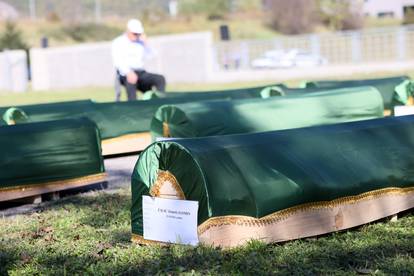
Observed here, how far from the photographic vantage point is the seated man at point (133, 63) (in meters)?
13.8

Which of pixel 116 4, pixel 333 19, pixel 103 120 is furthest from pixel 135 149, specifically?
pixel 116 4

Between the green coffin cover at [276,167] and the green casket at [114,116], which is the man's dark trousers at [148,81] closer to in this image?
the green casket at [114,116]

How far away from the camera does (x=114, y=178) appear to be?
9055 mm

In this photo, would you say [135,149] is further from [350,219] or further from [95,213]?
[350,219]

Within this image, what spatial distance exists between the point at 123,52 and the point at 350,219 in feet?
28.4

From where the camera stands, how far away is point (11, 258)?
525 centimetres

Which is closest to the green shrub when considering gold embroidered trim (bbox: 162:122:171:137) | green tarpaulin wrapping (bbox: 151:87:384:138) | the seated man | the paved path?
the seated man

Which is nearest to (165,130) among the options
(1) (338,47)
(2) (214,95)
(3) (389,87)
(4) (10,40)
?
(2) (214,95)

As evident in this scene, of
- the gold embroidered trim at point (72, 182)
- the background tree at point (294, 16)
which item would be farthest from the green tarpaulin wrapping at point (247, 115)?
the background tree at point (294, 16)

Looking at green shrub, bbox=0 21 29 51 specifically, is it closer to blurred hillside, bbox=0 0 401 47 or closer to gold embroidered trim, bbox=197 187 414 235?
blurred hillside, bbox=0 0 401 47

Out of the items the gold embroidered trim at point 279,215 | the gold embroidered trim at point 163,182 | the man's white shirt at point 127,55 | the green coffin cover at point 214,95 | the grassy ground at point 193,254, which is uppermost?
the man's white shirt at point 127,55

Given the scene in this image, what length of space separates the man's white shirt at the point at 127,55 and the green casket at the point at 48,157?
18.0 feet

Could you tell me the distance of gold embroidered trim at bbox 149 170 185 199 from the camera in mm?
5230

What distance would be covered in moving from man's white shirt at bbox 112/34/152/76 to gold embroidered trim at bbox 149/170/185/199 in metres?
8.56
